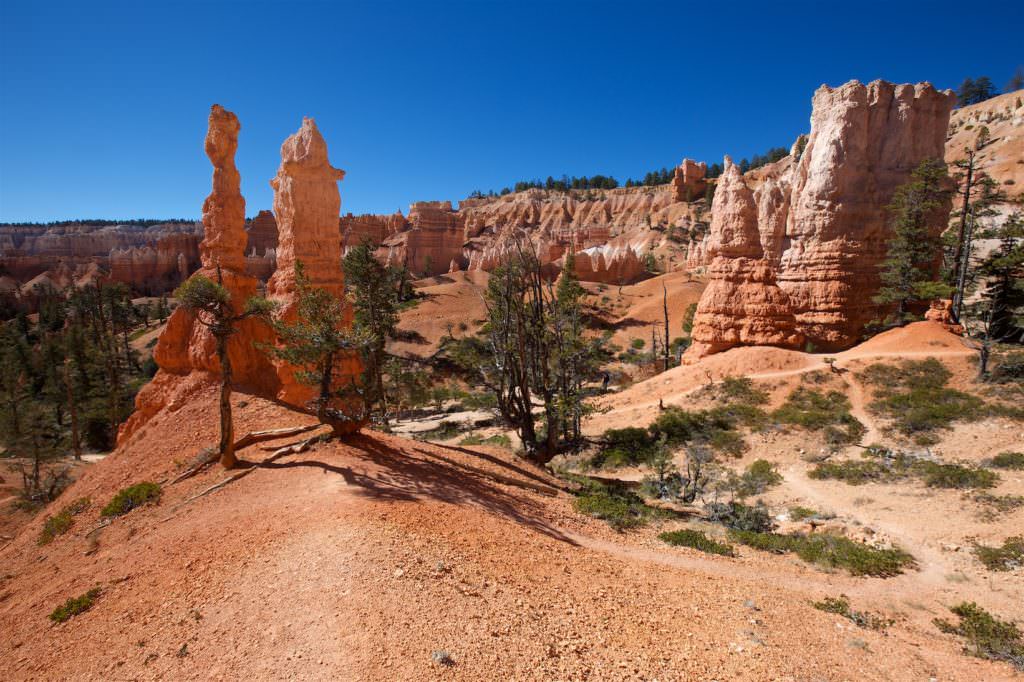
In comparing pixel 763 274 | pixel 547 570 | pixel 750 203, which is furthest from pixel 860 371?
pixel 547 570

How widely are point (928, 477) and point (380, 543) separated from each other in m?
15.8

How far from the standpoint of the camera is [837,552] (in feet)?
32.6

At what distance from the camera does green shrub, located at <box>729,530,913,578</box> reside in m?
9.43

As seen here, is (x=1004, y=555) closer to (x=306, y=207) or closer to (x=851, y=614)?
(x=851, y=614)

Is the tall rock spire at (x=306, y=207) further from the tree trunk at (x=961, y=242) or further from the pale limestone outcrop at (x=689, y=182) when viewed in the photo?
the pale limestone outcrop at (x=689, y=182)

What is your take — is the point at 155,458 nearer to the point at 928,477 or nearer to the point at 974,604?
the point at 974,604

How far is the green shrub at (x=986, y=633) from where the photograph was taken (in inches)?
270

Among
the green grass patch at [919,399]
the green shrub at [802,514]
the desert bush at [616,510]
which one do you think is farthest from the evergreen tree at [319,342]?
the green grass patch at [919,399]

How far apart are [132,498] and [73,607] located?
379 centimetres

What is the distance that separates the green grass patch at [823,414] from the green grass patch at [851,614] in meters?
11.0

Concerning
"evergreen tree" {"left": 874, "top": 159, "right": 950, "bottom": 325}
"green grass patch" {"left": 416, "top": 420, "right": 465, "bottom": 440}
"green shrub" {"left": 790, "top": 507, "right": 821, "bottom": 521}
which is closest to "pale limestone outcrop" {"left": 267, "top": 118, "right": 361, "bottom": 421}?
"green grass patch" {"left": 416, "top": 420, "right": 465, "bottom": 440}

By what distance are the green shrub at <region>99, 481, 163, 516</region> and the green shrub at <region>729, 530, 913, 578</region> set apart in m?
12.6

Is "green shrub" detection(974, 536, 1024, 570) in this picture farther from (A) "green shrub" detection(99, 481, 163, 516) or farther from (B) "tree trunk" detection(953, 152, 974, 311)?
(B) "tree trunk" detection(953, 152, 974, 311)

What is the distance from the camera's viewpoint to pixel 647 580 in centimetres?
759
